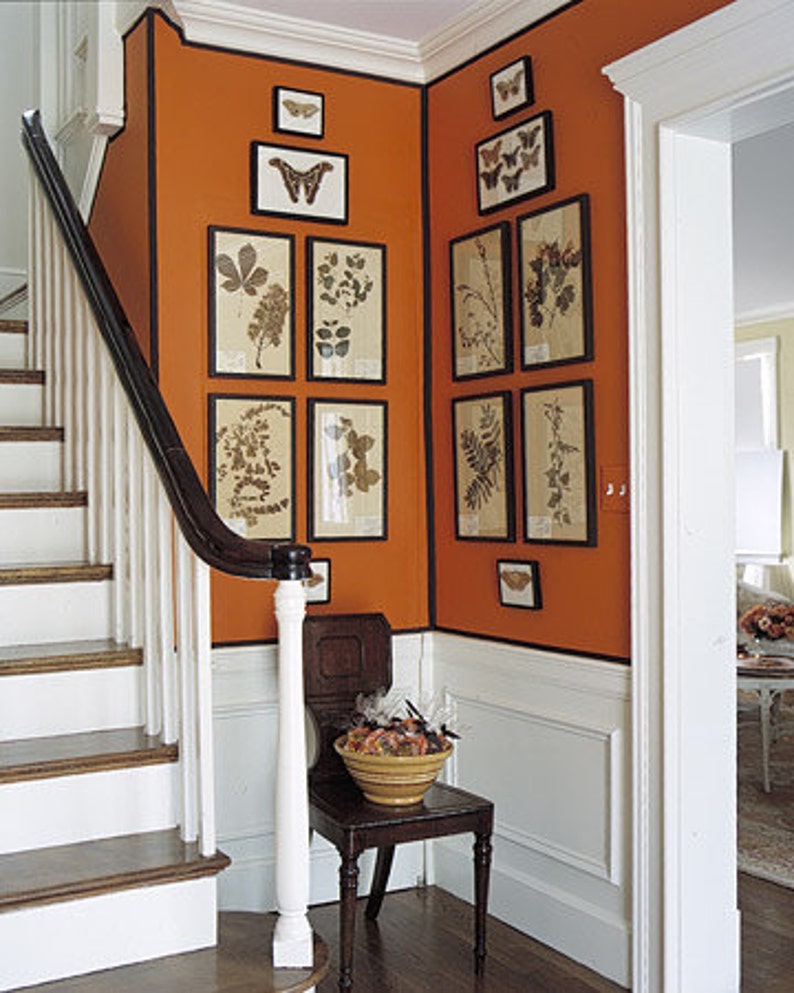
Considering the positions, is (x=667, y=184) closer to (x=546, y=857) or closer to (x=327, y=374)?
(x=327, y=374)

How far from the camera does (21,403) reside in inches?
160

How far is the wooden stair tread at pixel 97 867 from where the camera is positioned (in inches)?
99.7

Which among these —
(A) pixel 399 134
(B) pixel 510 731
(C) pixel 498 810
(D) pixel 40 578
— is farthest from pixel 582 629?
(A) pixel 399 134

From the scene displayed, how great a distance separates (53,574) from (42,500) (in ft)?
1.07

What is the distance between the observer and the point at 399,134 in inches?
163

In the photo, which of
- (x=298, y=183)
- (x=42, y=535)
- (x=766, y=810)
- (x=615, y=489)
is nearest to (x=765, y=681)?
(x=766, y=810)

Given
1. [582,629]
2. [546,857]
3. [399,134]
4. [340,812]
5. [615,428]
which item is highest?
[399,134]

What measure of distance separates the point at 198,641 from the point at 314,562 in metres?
1.24

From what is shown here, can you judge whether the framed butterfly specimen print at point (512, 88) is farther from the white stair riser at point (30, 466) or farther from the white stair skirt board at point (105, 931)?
the white stair skirt board at point (105, 931)

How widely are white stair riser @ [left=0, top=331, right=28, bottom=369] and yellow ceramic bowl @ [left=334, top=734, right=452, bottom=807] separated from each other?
2.02 m

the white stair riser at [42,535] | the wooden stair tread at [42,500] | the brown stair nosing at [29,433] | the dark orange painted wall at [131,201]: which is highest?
the dark orange painted wall at [131,201]

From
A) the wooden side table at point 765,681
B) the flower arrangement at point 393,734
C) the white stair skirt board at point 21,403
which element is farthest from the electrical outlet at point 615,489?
the wooden side table at point 765,681

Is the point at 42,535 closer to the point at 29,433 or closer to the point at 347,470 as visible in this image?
the point at 29,433

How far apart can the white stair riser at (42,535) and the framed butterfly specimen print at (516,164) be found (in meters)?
1.66
